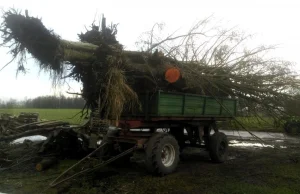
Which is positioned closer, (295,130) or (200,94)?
(200,94)

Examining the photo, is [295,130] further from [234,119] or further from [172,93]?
[172,93]

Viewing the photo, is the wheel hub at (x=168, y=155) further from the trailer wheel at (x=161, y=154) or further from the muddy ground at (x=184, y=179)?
the muddy ground at (x=184, y=179)

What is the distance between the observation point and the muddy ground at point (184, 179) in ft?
20.6

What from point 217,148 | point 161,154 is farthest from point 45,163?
point 217,148

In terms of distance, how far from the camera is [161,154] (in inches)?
295

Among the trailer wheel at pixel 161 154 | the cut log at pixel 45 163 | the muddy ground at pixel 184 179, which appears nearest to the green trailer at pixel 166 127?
the trailer wheel at pixel 161 154

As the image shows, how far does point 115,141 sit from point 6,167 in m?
2.88

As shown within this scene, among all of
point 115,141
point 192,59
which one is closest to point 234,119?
point 192,59

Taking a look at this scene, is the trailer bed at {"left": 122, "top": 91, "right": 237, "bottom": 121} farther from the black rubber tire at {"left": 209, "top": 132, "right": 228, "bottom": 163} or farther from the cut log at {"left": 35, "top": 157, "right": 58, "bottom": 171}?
the cut log at {"left": 35, "top": 157, "right": 58, "bottom": 171}

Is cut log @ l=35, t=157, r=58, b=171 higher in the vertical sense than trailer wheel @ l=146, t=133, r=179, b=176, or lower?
lower

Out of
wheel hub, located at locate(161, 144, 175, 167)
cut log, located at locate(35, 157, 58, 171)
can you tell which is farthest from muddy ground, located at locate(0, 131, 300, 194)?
wheel hub, located at locate(161, 144, 175, 167)

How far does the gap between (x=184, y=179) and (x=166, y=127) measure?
167 cm

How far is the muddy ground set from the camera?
6270 mm

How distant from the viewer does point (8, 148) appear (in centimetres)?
995
